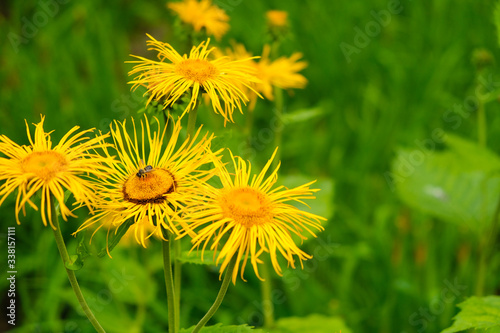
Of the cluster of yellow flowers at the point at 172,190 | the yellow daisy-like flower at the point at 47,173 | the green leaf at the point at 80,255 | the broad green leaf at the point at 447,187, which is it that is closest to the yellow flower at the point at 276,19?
the broad green leaf at the point at 447,187

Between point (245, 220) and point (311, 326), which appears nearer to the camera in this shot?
point (245, 220)

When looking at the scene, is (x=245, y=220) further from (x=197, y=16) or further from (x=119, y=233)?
(x=197, y=16)

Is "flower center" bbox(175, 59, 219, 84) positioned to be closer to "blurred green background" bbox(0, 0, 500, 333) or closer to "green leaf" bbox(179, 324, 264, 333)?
"blurred green background" bbox(0, 0, 500, 333)

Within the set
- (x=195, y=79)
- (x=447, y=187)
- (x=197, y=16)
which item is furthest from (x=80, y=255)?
(x=447, y=187)

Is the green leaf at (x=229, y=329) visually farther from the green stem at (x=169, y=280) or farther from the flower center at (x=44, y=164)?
the flower center at (x=44, y=164)


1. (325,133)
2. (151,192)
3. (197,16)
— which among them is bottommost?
(151,192)

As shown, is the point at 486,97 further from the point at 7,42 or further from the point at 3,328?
the point at 7,42
